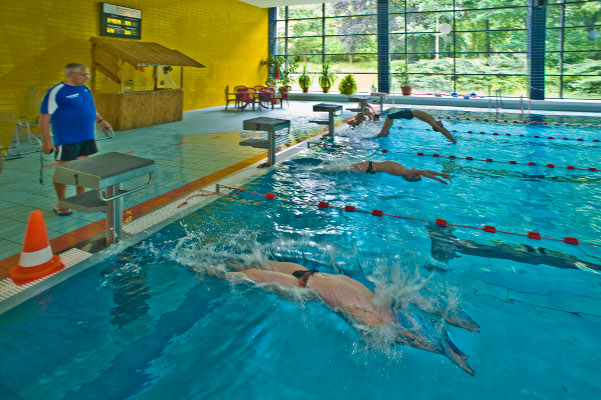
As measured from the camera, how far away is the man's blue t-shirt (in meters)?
3.62

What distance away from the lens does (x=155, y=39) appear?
459 inches

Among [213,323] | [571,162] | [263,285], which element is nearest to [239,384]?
[213,323]

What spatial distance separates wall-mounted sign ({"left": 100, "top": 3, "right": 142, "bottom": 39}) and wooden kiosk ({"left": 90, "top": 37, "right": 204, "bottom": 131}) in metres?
0.29

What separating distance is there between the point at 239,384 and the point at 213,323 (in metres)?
0.51

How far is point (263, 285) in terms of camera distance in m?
2.63

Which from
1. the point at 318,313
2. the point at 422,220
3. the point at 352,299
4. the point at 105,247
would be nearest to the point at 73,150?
the point at 105,247

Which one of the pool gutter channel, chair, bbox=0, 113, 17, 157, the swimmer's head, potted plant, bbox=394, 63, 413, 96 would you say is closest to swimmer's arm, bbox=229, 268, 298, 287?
the pool gutter channel

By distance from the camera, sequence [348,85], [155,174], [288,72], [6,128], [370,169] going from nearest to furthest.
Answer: [155,174] → [370,169] → [6,128] → [348,85] → [288,72]

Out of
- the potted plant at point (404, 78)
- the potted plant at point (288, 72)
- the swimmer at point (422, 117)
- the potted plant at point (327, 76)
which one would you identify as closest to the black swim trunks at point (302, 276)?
the swimmer at point (422, 117)

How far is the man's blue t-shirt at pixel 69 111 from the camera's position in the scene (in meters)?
3.62

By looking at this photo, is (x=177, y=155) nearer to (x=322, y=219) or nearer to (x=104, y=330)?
(x=322, y=219)

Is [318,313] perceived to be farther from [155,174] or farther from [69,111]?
[155,174]

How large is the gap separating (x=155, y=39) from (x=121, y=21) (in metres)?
1.33

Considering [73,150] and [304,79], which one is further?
[304,79]
